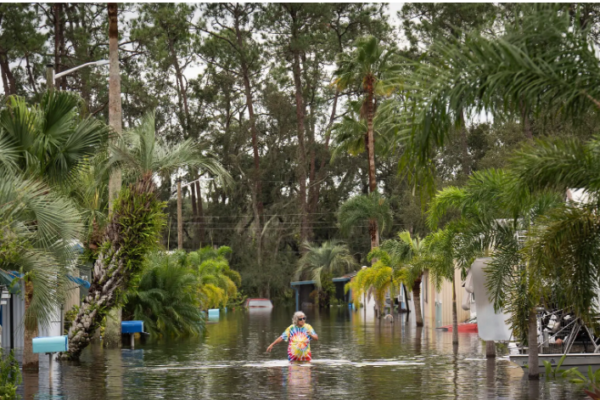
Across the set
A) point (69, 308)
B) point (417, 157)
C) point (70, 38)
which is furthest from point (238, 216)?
point (417, 157)

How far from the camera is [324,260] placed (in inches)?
3061

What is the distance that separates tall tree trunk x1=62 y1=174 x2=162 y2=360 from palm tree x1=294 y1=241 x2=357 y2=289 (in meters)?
53.3

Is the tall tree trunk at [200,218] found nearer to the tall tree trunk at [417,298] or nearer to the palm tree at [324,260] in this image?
the palm tree at [324,260]

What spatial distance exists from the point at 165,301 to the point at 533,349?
697 inches

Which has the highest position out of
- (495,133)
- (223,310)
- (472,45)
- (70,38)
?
(70,38)

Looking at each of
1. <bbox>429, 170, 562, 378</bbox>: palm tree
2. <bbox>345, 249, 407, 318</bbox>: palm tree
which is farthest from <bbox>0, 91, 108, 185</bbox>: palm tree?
<bbox>345, 249, 407, 318</bbox>: palm tree

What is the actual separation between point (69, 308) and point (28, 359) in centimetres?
1001

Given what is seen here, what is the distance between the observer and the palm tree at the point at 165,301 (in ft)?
105

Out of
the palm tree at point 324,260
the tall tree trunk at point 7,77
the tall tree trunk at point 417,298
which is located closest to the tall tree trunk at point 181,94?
the palm tree at point 324,260

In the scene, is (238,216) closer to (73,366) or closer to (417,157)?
(73,366)

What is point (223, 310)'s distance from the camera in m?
70.6

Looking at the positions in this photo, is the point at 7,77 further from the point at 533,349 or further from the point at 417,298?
the point at 533,349

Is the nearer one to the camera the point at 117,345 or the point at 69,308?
the point at 117,345

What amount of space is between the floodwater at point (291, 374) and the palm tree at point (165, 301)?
201 centimetres
